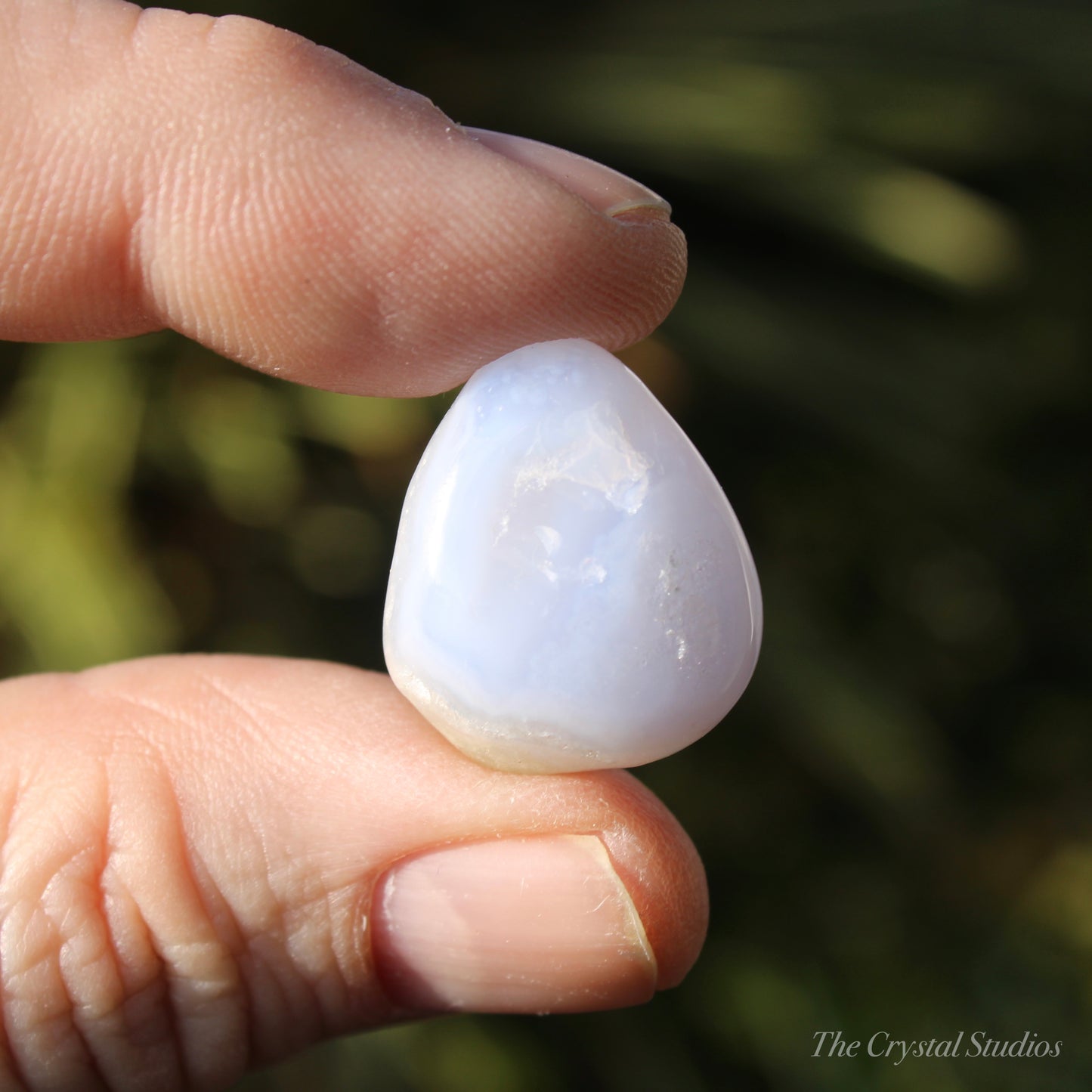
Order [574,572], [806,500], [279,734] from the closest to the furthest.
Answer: [574,572] < [279,734] < [806,500]

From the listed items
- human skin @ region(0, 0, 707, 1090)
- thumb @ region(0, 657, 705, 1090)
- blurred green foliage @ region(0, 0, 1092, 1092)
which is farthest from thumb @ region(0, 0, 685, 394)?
blurred green foliage @ region(0, 0, 1092, 1092)

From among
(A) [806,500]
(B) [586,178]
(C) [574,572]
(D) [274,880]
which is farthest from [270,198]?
(A) [806,500]

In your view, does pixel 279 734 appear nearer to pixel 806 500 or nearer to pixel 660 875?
pixel 660 875

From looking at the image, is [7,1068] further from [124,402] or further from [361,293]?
[124,402]

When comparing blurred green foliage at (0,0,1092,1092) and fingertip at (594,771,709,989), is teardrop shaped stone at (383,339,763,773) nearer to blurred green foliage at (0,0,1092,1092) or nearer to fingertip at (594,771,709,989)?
fingertip at (594,771,709,989)

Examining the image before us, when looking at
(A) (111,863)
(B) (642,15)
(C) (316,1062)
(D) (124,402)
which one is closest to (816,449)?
(B) (642,15)

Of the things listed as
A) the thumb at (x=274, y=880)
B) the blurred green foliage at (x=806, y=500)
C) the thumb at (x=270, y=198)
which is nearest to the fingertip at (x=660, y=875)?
the thumb at (x=274, y=880)

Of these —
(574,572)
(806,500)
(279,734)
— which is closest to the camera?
(574,572)

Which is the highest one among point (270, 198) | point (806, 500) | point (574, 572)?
point (270, 198)
